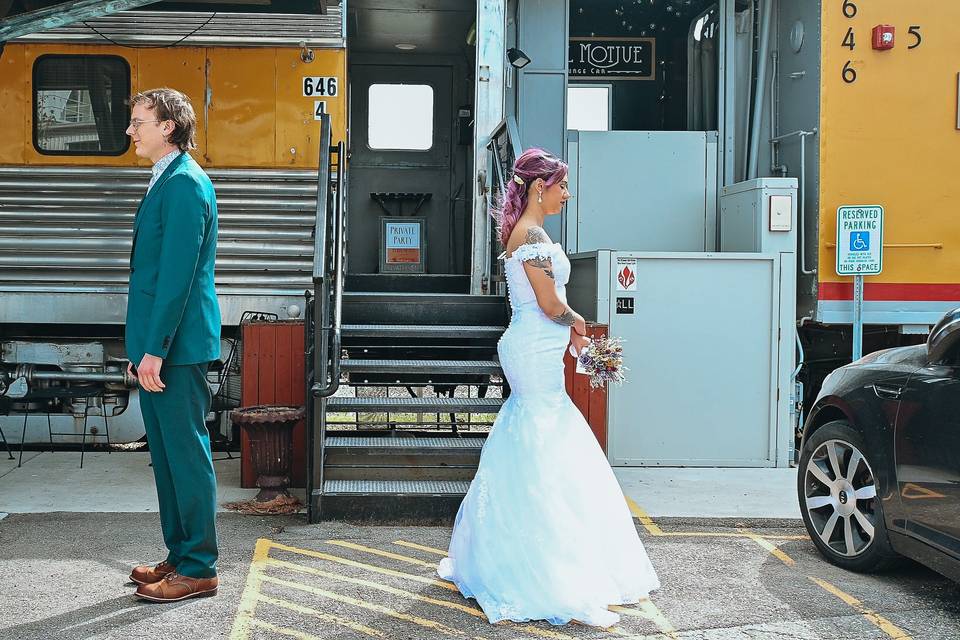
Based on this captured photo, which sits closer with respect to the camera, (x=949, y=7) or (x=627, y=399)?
(x=627, y=399)

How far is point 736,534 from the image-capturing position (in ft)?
18.4

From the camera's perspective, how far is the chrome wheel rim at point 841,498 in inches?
183

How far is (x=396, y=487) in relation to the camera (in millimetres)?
5773

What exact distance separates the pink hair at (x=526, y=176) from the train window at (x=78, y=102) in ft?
13.9

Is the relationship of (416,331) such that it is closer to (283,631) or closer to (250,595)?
(250,595)

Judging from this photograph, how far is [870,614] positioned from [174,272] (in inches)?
122

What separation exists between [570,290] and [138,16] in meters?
3.83

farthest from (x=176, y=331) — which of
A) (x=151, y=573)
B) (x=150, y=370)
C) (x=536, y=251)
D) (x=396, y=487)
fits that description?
(x=396, y=487)

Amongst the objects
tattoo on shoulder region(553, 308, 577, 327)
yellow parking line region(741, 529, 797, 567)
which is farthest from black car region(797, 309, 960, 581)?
tattoo on shoulder region(553, 308, 577, 327)

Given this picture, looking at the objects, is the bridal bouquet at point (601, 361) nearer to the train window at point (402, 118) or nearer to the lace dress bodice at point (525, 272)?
the lace dress bodice at point (525, 272)

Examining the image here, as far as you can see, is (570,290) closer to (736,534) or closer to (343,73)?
(343,73)

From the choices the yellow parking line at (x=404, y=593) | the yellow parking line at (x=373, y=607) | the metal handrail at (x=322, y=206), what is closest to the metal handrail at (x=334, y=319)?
the metal handrail at (x=322, y=206)

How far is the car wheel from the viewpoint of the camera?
181 inches

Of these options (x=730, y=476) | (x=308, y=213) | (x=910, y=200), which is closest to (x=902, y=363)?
(x=730, y=476)
